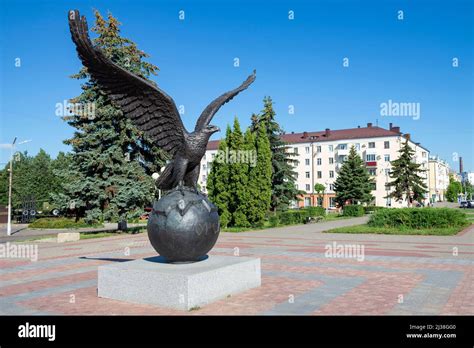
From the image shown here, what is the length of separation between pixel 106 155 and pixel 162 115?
16135 mm

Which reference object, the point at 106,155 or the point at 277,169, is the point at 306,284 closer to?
the point at 106,155

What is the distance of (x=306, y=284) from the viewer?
29.1 ft

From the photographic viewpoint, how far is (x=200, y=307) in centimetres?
704

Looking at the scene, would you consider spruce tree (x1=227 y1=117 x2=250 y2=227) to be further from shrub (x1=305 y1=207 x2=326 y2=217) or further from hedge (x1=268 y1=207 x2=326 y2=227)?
shrub (x1=305 y1=207 x2=326 y2=217)

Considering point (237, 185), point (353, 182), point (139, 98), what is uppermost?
point (139, 98)

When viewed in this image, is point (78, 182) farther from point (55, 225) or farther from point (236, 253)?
point (236, 253)

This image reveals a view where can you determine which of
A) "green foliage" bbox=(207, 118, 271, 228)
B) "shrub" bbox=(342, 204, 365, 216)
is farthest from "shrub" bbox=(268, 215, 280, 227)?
"shrub" bbox=(342, 204, 365, 216)

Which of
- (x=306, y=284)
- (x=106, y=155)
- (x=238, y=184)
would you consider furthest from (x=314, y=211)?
(x=306, y=284)

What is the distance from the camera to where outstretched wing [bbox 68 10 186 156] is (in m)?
7.57

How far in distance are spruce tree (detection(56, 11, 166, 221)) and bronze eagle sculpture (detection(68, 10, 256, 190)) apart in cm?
1490

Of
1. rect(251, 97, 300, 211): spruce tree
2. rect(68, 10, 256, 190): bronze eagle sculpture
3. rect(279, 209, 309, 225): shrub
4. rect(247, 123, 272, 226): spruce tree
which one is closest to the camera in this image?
rect(68, 10, 256, 190): bronze eagle sculpture

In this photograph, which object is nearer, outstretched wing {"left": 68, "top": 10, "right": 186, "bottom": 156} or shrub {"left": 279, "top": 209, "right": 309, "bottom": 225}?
outstretched wing {"left": 68, "top": 10, "right": 186, "bottom": 156}

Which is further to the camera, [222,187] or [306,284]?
[222,187]
